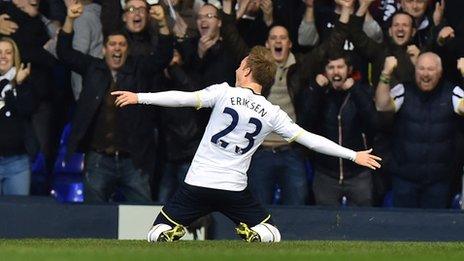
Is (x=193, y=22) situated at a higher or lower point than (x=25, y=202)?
higher

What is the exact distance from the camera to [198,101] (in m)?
11.8

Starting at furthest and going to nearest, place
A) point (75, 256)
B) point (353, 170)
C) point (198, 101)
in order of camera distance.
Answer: point (353, 170)
point (198, 101)
point (75, 256)

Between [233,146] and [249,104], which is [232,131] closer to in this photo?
[233,146]

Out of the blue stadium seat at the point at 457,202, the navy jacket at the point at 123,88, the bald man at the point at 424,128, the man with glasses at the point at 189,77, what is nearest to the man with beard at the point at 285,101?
the man with glasses at the point at 189,77

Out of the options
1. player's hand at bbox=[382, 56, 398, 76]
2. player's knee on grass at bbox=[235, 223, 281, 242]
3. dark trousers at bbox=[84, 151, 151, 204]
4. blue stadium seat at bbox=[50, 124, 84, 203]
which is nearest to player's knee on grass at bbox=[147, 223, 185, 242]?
player's knee on grass at bbox=[235, 223, 281, 242]

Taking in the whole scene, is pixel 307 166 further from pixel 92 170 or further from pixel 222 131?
pixel 222 131

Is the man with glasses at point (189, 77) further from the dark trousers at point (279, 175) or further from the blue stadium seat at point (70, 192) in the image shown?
the blue stadium seat at point (70, 192)

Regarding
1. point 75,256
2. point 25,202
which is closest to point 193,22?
point 25,202

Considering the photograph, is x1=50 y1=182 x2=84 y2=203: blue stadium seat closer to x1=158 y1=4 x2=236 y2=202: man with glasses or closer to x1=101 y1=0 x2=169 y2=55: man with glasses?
x1=158 y1=4 x2=236 y2=202: man with glasses

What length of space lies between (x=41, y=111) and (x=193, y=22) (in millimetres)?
1914

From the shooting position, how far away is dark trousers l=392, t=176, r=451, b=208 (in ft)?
50.6

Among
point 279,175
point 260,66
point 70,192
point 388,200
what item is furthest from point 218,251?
point 70,192

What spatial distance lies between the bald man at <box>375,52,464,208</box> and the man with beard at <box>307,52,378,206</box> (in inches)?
10.5

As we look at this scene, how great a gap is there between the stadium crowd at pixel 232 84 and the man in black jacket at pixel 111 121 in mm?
13
